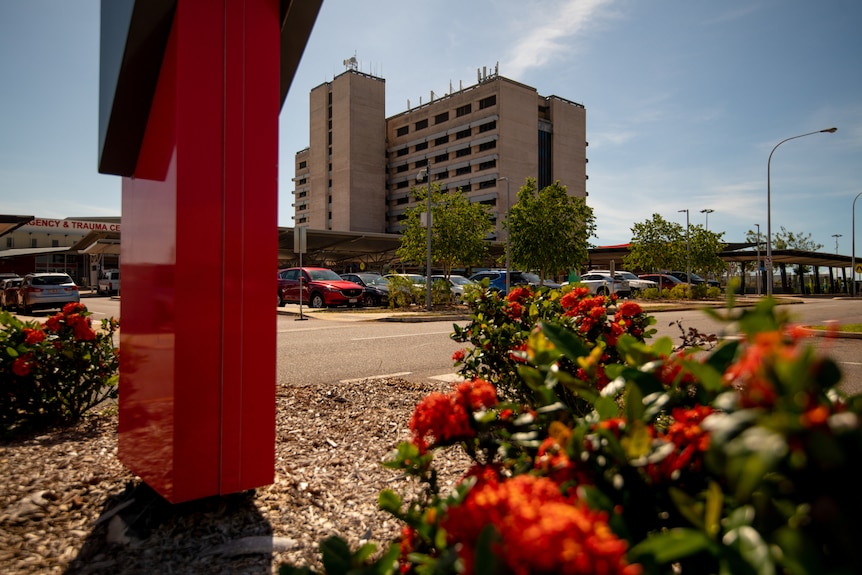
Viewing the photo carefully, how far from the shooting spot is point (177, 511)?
7.58 feet

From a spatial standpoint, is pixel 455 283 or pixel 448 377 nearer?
pixel 448 377

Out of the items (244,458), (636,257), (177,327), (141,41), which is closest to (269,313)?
(177,327)

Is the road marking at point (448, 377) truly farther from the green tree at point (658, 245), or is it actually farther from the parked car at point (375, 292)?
the green tree at point (658, 245)

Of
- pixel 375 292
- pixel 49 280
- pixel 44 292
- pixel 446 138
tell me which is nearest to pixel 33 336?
pixel 375 292

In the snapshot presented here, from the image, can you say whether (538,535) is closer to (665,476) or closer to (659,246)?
(665,476)

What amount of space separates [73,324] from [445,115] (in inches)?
3154

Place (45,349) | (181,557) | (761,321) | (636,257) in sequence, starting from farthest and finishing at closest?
1. (636,257)
2. (45,349)
3. (181,557)
4. (761,321)

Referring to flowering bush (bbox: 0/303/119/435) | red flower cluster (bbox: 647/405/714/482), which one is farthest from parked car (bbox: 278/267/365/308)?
red flower cluster (bbox: 647/405/714/482)

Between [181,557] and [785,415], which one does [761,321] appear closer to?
[785,415]

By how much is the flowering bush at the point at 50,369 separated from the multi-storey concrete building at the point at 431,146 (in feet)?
223

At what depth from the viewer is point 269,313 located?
229 cm

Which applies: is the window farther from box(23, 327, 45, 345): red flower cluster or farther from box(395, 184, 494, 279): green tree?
box(23, 327, 45, 345): red flower cluster

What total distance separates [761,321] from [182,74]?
212cm

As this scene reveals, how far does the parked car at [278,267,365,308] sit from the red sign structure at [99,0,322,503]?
61.2 ft
